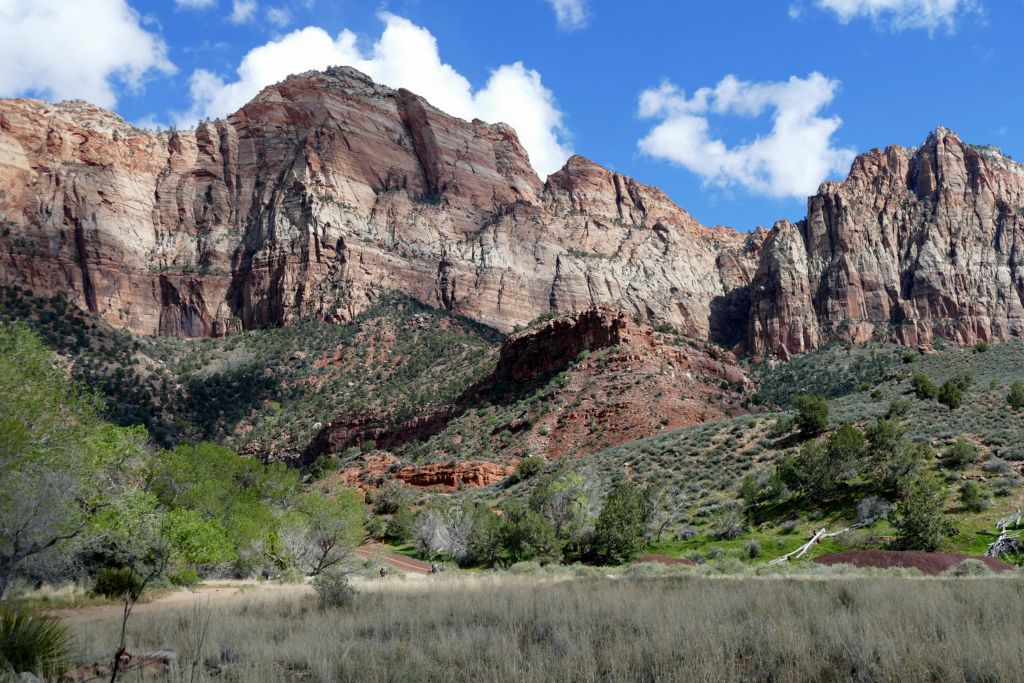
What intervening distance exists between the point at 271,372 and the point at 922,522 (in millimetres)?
76869

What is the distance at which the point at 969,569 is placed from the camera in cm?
1412

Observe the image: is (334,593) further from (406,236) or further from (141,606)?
(406,236)

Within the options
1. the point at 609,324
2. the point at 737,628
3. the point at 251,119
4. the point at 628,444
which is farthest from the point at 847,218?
the point at 737,628

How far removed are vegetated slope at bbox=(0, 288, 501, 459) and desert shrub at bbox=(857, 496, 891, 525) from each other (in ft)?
164

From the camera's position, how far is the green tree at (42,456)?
35.4ft

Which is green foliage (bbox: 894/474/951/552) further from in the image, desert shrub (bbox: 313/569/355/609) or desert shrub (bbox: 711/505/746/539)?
desert shrub (bbox: 313/569/355/609)

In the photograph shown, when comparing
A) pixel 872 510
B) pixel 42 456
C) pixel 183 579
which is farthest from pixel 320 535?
pixel 872 510

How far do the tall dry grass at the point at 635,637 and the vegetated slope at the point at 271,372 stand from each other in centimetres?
5869

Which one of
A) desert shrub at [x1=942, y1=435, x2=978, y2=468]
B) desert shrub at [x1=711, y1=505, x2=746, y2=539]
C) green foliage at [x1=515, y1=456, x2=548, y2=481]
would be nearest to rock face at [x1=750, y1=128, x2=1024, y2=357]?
Answer: green foliage at [x1=515, y1=456, x2=548, y2=481]

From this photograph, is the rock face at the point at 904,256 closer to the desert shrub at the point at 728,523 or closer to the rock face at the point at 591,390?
the rock face at the point at 591,390

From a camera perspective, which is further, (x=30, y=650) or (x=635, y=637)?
(x=635, y=637)

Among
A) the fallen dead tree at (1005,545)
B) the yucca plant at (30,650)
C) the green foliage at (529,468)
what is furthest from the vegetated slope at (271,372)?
the yucca plant at (30,650)

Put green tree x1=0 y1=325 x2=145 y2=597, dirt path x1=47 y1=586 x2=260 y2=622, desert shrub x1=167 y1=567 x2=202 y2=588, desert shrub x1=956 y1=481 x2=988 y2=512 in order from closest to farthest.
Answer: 1. green tree x1=0 y1=325 x2=145 y2=597
2. dirt path x1=47 y1=586 x2=260 y2=622
3. desert shrub x1=167 y1=567 x2=202 y2=588
4. desert shrub x1=956 y1=481 x2=988 y2=512

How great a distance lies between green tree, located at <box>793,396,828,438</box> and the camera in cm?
3412
